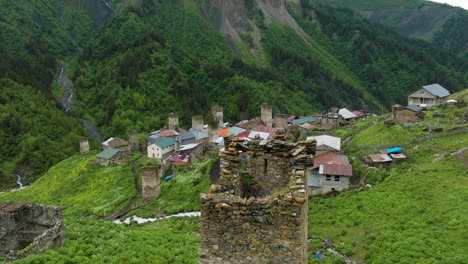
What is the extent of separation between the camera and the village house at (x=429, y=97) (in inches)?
2522

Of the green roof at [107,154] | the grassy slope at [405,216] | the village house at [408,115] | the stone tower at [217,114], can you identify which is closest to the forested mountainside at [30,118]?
the green roof at [107,154]

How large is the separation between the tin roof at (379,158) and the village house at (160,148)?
37.0 meters

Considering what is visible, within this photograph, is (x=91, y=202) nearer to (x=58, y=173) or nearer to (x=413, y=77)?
(x=58, y=173)

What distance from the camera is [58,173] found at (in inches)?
2537

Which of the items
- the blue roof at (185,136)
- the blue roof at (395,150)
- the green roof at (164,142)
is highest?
the blue roof at (395,150)

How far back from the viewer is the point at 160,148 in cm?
6162

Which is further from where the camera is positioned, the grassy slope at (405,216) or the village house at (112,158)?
the village house at (112,158)

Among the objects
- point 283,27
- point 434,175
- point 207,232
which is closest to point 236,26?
point 283,27

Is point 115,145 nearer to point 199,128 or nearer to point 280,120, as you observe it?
point 199,128

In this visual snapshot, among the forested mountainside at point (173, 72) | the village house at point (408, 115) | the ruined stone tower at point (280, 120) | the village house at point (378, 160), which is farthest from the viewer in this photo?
the forested mountainside at point (173, 72)

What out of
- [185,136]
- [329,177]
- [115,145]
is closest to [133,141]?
[115,145]

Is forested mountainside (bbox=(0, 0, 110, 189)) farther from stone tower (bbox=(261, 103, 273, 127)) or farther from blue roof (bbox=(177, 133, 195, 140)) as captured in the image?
stone tower (bbox=(261, 103, 273, 127))

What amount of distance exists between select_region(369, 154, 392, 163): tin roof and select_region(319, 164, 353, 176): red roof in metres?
4.65

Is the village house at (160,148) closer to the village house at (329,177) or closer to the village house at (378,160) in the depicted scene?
the village house at (329,177)
